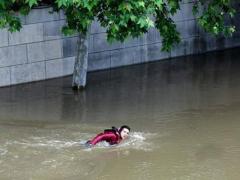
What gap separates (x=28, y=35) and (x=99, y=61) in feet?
8.34

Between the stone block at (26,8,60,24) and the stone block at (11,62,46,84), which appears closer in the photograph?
the stone block at (11,62,46,84)

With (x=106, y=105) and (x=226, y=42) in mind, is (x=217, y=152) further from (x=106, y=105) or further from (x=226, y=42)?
(x=226, y=42)

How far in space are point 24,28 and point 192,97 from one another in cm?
453

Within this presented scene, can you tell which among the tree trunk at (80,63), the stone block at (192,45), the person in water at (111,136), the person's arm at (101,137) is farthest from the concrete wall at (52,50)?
the person's arm at (101,137)

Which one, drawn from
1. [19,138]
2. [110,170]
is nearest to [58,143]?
[19,138]

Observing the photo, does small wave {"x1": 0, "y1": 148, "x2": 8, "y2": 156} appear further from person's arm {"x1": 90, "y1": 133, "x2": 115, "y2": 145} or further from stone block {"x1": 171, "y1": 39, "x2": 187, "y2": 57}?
stone block {"x1": 171, "y1": 39, "x2": 187, "y2": 57}

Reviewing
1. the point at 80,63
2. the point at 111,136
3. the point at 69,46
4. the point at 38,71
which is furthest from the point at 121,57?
the point at 111,136

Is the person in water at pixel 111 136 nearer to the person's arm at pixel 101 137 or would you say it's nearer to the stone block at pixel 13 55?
the person's arm at pixel 101 137

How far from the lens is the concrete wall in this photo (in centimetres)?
1463

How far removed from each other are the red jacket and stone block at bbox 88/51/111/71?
21.8ft

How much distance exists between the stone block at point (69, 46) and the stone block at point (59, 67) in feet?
0.43

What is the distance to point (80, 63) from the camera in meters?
14.0

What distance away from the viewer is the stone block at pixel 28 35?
14608mm

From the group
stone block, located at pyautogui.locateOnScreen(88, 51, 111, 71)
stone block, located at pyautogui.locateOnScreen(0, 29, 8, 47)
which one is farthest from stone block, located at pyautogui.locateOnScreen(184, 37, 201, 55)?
stone block, located at pyautogui.locateOnScreen(0, 29, 8, 47)
